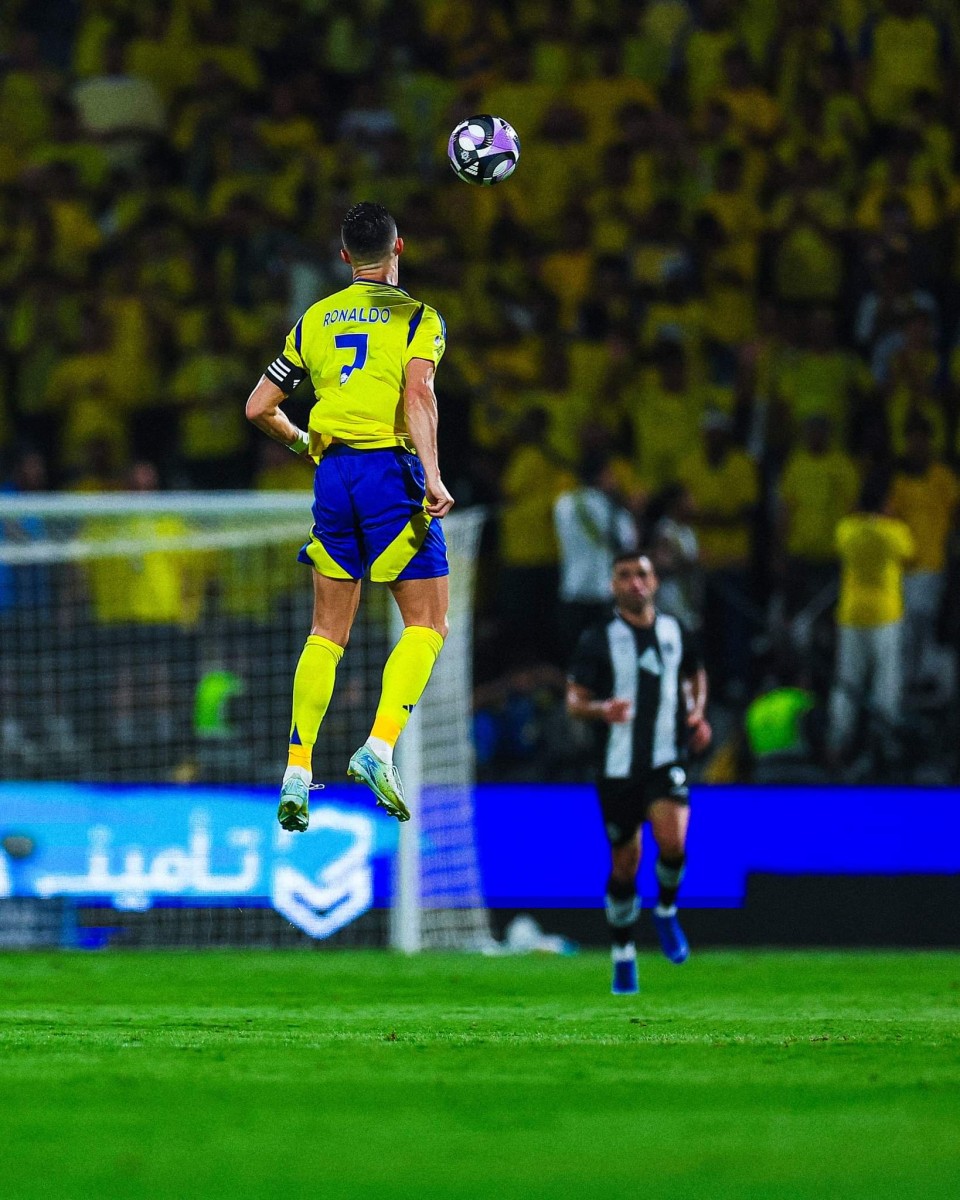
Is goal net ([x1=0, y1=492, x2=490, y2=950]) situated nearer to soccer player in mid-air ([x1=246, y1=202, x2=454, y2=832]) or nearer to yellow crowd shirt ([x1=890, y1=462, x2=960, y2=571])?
yellow crowd shirt ([x1=890, y1=462, x2=960, y2=571])

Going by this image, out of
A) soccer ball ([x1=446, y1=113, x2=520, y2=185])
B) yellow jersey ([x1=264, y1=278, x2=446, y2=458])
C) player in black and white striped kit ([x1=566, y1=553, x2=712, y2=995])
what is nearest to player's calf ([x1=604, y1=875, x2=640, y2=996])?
player in black and white striped kit ([x1=566, y1=553, x2=712, y2=995])

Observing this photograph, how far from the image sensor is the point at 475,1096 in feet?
20.5

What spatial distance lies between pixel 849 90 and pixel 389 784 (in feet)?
35.5

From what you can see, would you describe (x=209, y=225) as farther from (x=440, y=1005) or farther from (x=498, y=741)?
(x=440, y=1005)

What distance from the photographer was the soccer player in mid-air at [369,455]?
823 cm

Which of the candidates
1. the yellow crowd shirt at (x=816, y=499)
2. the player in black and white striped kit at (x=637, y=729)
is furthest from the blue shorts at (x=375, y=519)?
the yellow crowd shirt at (x=816, y=499)

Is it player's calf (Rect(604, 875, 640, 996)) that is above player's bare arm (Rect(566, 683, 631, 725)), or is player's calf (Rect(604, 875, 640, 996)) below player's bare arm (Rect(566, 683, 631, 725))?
below

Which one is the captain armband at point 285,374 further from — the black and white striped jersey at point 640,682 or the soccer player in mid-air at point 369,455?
the black and white striped jersey at point 640,682

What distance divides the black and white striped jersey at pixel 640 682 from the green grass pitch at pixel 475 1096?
1.36m

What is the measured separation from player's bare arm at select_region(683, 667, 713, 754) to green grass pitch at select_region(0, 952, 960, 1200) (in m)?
1.42

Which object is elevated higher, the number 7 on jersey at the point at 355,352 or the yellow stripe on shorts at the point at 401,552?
the number 7 on jersey at the point at 355,352

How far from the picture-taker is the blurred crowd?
15.4 m

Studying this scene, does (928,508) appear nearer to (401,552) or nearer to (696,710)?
(696,710)

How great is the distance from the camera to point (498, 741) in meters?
15.4
